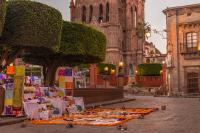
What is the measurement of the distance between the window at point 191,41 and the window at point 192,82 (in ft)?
9.11

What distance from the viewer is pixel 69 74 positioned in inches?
779

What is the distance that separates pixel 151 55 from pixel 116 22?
66.7ft

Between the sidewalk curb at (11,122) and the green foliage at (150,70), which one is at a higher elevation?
the green foliage at (150,70)

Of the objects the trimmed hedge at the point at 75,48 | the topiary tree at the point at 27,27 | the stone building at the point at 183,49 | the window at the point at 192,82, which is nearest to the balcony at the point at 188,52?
the stone building at the point at 183,49

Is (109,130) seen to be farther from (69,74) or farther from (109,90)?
(109,90)

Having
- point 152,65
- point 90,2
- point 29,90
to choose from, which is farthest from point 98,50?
point 90,2

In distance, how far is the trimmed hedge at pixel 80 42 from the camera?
80.9 ft

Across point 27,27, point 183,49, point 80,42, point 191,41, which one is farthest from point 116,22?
point 27,27

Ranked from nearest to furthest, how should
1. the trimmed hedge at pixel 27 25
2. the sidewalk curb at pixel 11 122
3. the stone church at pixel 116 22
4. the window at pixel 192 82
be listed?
the sidewalk curb at pixel 11 122, the trimmed hedge at pixel 27 25, the window at pixel 192 82, the stone church at pixel 116 22

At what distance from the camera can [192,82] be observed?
141 feet

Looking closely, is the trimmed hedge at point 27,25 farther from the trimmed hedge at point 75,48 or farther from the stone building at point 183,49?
the stone building at point 183,49

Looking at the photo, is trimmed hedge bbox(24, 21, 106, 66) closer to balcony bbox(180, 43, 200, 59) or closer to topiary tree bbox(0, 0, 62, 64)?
topiary tree bbox(0, 0, 62, 64)

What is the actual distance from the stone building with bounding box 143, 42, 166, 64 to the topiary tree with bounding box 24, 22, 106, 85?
65.4 meters

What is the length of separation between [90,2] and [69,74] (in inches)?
3103
